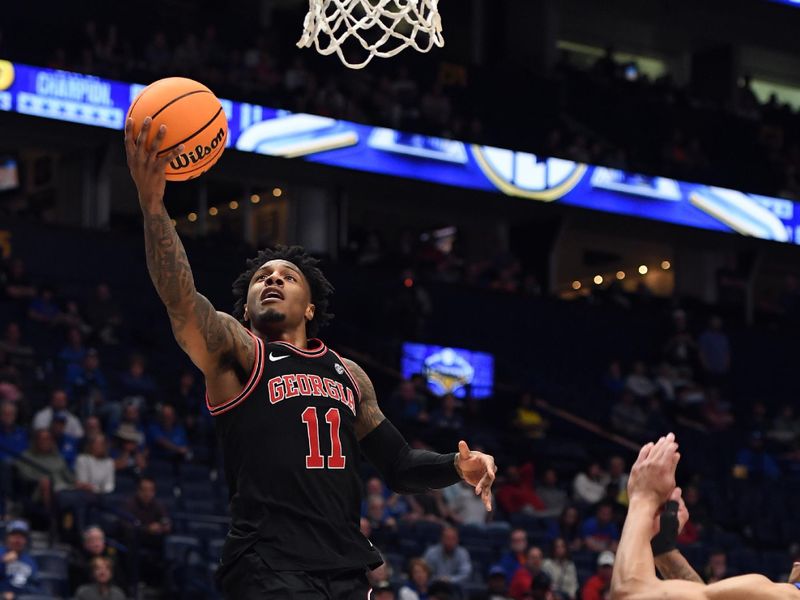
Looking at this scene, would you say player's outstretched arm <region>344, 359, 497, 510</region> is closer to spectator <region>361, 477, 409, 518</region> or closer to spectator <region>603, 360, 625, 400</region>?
spectator <region>361, 477, 409, 518</region>

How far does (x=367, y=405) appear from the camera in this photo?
627 centimetres

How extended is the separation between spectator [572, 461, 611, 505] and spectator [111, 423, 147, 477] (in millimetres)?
5376

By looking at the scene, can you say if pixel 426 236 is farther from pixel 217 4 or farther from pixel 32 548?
pixel 32 548

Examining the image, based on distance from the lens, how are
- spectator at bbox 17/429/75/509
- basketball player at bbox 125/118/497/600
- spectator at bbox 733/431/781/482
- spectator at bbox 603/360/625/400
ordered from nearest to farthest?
basketball player at bbox 125/118/497/600
spectator at bbox 17/429/75/509
spectator at bbox 733/431/781/482
spectator at bbox 603/360/625/400

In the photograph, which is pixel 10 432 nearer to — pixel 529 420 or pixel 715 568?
pixel 715 568

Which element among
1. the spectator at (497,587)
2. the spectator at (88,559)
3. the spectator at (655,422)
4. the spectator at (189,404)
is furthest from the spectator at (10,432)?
the spectator at (655,422)

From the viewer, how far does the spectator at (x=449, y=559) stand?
48.7 feet

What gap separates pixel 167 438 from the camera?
52.5 ft

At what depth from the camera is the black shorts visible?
5621 mm

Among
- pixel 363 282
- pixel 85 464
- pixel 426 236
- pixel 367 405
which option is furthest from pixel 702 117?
pixel 367 405

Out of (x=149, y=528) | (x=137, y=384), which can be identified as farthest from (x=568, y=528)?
(x=149, y=528)

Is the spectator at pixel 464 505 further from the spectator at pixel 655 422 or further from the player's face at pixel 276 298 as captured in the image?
the player's face at pixel 276 298

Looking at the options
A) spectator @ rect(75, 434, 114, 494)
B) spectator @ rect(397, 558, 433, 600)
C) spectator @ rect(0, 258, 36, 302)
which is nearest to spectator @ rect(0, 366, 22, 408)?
spectator @ rect(75, 434, 114, 494)

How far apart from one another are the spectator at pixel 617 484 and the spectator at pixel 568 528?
2.13 feet
